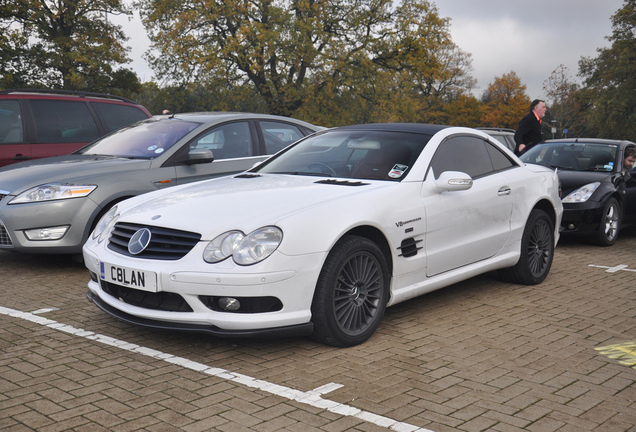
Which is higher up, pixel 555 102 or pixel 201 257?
pixel 555 102

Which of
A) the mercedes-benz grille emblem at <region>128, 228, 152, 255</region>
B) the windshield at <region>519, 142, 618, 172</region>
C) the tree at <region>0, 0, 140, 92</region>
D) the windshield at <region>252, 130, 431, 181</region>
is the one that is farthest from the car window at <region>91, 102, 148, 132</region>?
the tree at <region>0, 0, 140, 92</region>

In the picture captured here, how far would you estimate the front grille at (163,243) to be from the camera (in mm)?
4258

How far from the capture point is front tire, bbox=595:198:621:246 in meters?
9.10

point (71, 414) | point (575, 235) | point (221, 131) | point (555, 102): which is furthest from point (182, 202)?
point (555, 102)

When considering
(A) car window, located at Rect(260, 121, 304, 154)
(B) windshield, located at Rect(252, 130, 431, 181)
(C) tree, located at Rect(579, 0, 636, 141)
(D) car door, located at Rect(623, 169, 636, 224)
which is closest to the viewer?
(B) windshield, located at Rect(252, 130, 431, 181)

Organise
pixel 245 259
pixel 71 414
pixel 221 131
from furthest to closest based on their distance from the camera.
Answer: pixel 221 131 → pixel 245 259 → pixel 71 414

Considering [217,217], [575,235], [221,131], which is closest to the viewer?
[217,217]

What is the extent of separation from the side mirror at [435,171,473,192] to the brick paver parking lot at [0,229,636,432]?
3.47ft

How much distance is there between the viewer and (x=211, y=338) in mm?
4742

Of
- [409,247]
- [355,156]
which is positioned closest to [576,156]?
[355,156]

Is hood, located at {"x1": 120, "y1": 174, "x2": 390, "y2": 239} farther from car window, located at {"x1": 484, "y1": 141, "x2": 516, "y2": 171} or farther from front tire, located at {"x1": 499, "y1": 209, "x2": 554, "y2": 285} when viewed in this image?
front tire, located at {"x1": 499, "y1": 209, "x2": 554, "y2": 285}

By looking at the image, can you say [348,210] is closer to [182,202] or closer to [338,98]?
[182,202]

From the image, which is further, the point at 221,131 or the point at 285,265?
the point at 221,131

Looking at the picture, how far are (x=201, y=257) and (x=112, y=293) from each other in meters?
0.87
